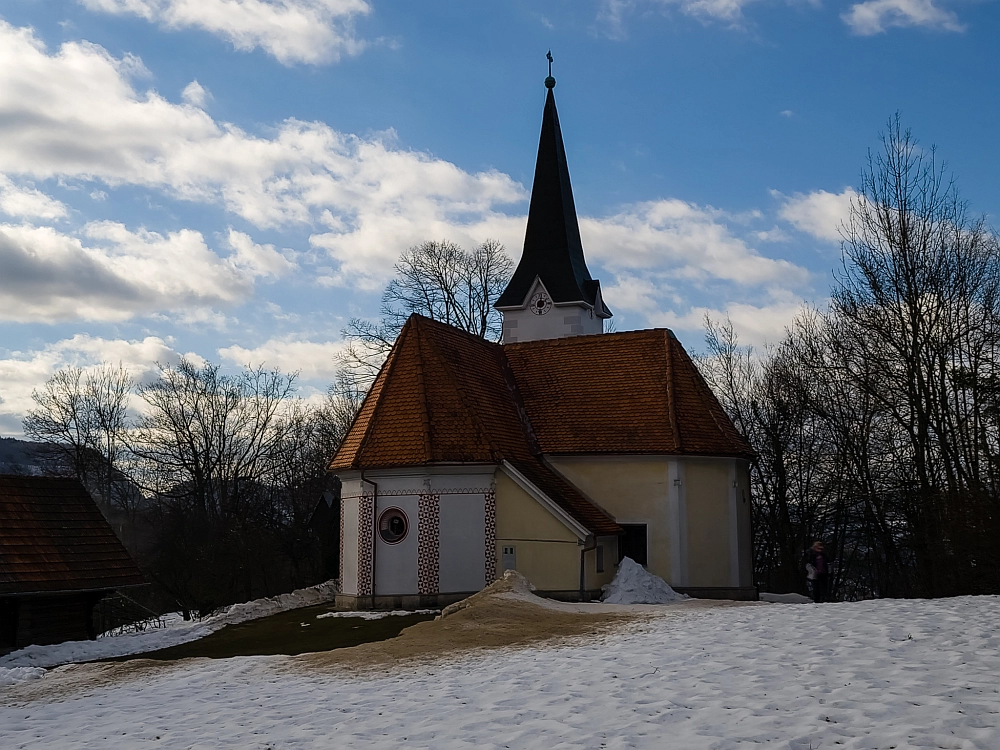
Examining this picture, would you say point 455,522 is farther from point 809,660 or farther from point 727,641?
point 809,660

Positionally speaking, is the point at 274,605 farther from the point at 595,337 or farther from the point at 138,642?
the point at 595,337

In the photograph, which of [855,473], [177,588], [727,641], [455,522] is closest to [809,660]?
[727,641]

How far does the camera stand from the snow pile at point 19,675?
14.5m

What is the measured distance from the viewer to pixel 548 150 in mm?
36812

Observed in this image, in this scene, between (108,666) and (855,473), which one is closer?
(108,666)

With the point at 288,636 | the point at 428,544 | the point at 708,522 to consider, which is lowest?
the point at 288,636

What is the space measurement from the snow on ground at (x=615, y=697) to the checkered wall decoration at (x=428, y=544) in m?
8.44

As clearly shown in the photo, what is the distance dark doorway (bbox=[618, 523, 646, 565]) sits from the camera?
25.0m

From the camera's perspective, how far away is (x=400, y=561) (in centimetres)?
2294

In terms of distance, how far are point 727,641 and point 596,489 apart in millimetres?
12542

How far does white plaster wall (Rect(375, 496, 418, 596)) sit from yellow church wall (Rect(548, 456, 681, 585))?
4.89m

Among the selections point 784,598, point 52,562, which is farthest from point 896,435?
point 52,562

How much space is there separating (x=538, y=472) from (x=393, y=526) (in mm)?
4177

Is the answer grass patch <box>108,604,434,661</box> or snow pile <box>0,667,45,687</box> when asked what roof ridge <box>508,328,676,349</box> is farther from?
snow pile <box>0,667,45,687</box>
